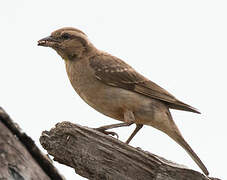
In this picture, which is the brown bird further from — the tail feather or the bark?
the bark

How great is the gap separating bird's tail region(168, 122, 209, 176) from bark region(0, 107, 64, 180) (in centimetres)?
342

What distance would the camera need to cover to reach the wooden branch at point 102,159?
5.15 m

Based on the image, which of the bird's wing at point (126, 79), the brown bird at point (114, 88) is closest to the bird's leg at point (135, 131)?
the brown bird at point (114, 88)

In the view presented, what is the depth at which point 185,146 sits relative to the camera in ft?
24.7

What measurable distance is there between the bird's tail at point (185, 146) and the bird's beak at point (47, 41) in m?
2.49

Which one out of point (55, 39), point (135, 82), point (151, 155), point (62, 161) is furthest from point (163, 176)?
point (55, 39)

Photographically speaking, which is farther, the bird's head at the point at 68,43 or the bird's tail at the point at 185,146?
the bird's head at the point at 68,43

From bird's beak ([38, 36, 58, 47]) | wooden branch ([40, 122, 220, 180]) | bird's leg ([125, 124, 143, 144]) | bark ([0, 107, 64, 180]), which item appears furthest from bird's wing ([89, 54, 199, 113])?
bark ([0, 107, 64, 180])

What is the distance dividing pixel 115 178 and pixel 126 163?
21cm

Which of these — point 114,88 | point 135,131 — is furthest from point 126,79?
point 135,131

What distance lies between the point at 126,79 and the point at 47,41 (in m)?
1.48

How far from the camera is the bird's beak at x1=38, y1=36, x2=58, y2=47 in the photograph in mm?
7961

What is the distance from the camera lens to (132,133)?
7.88m

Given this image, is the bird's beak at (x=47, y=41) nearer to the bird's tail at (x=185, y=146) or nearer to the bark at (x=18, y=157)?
the bird's tail at (x=185, y=146)
